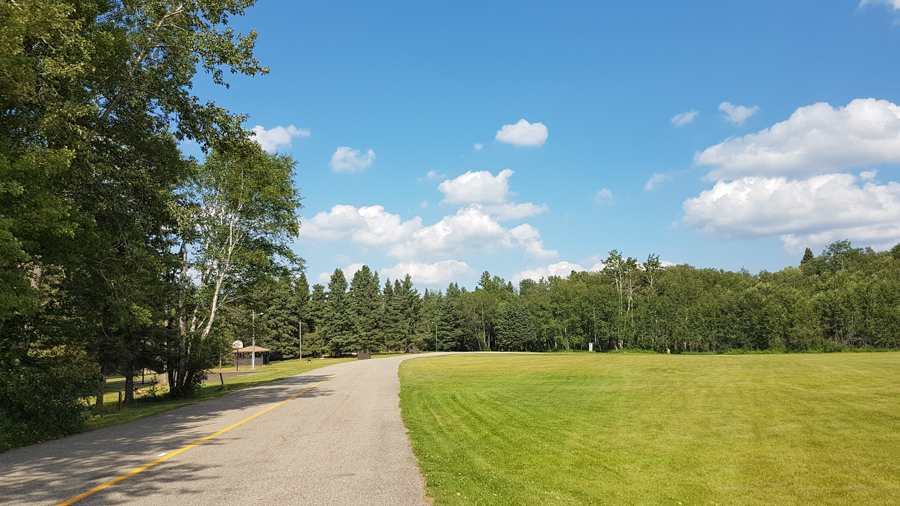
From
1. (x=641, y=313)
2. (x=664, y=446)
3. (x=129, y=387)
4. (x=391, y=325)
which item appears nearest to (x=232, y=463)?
(x=664, y=446)

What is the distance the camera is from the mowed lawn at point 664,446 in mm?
6594

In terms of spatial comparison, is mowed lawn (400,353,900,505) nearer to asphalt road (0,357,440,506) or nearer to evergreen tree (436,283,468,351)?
asphalt road (0,357,440,506)

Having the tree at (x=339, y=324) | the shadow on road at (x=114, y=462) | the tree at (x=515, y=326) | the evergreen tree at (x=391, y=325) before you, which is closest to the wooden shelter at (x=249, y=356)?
the tree at (x=339, y=324)

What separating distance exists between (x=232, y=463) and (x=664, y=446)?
786cm

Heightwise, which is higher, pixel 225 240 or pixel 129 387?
pixel 225 240

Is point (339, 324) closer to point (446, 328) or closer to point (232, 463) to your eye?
point (446, 328)

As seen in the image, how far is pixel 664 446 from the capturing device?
31.0 feet

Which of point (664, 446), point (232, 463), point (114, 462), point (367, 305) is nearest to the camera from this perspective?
point (232, 463)

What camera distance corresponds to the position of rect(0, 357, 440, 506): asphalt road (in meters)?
6.38

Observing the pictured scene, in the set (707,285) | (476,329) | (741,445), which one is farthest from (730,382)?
(476,329)

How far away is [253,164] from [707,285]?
316ft

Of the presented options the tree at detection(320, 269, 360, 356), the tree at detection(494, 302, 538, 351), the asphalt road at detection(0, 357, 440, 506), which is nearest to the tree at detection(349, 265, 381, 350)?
the tree at detection(320, 269, 360, 356)

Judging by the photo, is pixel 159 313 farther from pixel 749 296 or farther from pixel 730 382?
pixel 749 296

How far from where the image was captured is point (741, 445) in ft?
30.7
